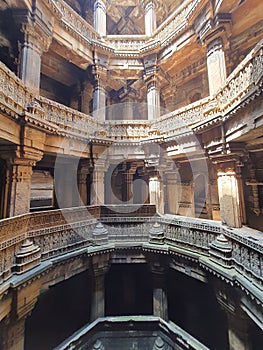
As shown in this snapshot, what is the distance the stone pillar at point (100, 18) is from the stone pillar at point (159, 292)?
437 inches

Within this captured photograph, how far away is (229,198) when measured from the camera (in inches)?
204

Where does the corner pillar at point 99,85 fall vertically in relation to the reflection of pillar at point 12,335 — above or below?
above

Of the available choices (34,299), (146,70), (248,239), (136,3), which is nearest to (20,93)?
(34,299)

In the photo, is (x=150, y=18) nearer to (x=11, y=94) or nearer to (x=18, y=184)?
(x=11, y=94)

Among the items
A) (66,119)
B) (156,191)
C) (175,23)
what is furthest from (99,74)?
(156,191)

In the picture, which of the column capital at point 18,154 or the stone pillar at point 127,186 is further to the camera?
the stone pillar at point 127,186

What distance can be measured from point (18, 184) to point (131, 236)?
12.0 ft

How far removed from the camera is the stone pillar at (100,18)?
32.2ft

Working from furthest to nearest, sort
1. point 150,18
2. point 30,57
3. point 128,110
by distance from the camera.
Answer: point 128,110 → point 150,18 → point 30,57

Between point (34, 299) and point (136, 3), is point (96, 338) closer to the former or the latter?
point (34, 299)

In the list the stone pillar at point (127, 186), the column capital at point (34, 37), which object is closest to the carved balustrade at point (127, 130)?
the stone pillar at point (127, 186)

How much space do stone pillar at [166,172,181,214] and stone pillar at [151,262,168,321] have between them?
12.4ft

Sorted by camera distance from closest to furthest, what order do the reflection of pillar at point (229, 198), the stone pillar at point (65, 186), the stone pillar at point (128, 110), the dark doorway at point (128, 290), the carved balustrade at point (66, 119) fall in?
the reflection of pillar at point (229, 198) < the carved balustrade at point (66, 119) < the dark doorway at point (128, 290) < the stone pillar at point (65, 186) < the stone pillar at point (128, 110)

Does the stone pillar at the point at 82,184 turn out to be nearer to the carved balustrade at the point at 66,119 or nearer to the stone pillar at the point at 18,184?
the carved balustrade at the point at 66,119
